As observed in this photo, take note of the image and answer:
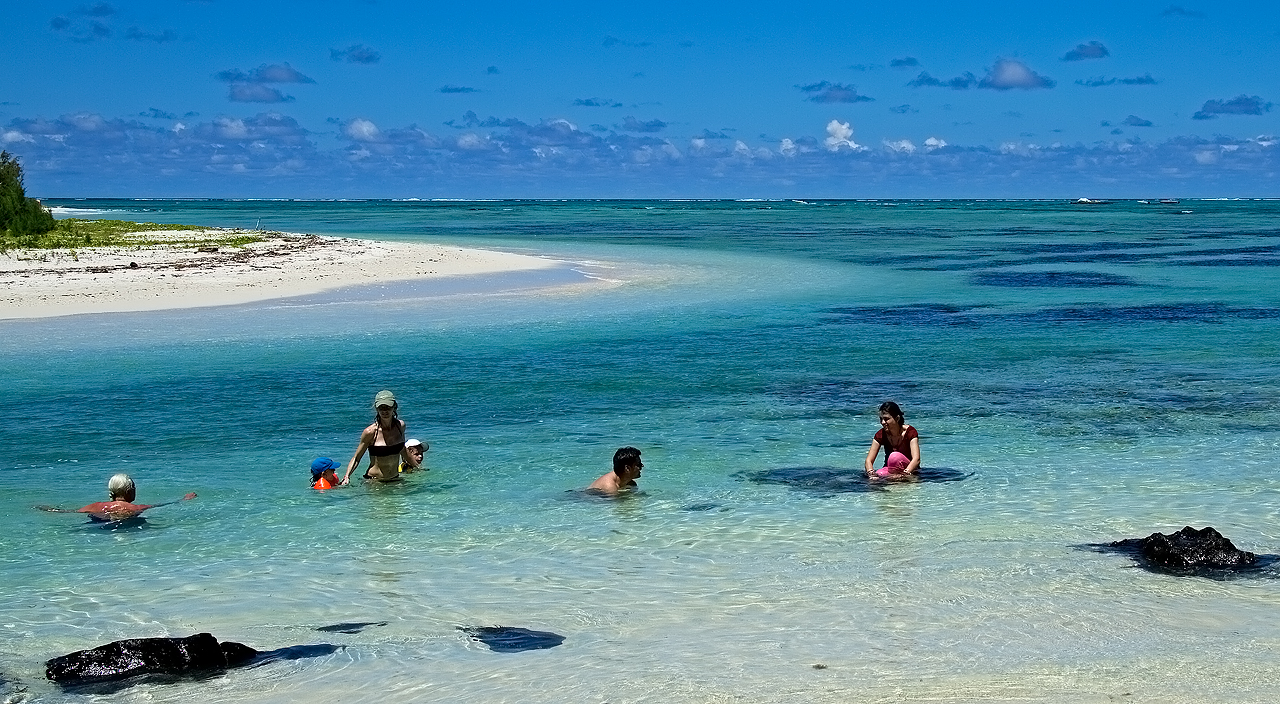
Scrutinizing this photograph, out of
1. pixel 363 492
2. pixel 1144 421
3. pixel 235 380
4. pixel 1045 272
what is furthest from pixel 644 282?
pixel 363 492

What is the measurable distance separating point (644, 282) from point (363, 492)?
26.0 metres

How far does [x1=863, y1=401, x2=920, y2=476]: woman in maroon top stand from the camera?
1316 cm

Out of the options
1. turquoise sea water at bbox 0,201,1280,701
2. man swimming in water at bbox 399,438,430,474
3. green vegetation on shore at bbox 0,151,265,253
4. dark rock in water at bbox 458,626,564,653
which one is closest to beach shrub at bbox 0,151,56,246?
green vegetation on shore at bbox 0,151,265,253

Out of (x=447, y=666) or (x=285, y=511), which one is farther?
(x=285, y=511)

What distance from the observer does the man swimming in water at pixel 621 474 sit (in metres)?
12.4

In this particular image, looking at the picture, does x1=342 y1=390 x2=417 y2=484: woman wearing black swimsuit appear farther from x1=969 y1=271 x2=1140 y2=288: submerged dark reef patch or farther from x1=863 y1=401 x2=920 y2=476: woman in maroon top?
x1=969 y1=271 x2=1140 y2=288: submerged dark reef patch

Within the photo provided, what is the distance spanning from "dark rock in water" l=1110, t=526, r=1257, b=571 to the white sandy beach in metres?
23.7

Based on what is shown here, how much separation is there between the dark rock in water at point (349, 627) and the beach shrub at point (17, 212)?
4505 centimetres

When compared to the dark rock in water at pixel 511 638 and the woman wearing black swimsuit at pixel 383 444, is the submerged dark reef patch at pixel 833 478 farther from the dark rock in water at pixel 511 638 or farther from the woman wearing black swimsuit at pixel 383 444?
the dark rock in water at pixel 511 638

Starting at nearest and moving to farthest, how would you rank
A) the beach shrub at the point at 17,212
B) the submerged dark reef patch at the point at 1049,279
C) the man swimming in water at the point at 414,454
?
1. the man swimming in water at the point at 414,454
2. the submerged dark reef patch at the point at 1049,279
3. the beach shrub at the point at 17,212

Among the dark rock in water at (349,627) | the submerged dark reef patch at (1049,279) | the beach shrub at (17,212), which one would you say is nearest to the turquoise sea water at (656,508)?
the dark rock in water at (349,627)

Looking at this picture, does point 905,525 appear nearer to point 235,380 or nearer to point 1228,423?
point 1228,423

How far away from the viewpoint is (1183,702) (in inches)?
287

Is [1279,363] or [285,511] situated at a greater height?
[1279,363]
